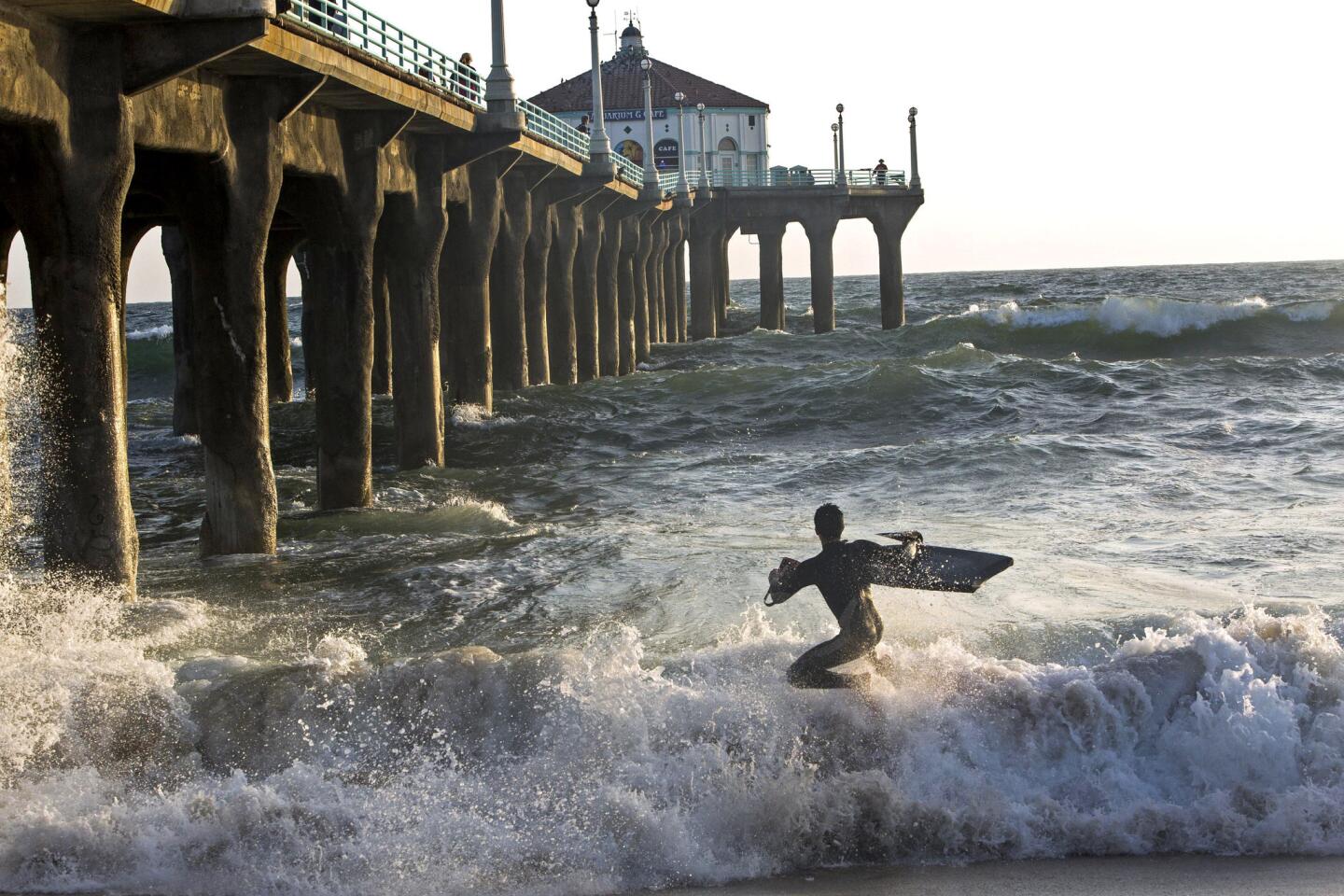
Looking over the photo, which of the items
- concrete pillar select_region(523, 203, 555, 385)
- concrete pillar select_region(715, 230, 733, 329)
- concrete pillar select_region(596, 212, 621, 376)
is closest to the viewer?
concrete pillar select_region(523, 203, 555, 385)

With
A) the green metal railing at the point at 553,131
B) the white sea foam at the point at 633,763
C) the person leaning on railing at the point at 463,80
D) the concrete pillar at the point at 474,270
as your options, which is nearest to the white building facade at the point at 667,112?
the green metal railing at the point at 553,131

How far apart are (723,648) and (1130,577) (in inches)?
183

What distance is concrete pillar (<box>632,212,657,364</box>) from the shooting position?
4297 centimetres

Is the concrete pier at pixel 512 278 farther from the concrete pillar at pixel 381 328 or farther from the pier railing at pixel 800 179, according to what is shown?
the pier railing at pixel 800 179

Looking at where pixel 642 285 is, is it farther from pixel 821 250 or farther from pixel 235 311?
pixel 235 311

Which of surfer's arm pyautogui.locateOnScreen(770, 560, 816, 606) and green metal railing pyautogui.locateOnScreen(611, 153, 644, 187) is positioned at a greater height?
green metal railing pyautogui.locateOnScreen(611, 153, 644, 187)

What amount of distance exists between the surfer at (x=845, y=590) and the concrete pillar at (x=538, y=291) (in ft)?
67.4

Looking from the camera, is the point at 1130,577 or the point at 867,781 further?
A: the point at 1130,577

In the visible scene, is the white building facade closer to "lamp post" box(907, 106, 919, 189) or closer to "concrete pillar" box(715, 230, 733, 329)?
"concrete pillar" box(715, 230, 733, 329)

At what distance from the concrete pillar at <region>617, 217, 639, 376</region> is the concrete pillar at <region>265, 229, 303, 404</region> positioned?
11028 millimetres

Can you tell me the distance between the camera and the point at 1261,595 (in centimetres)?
1183

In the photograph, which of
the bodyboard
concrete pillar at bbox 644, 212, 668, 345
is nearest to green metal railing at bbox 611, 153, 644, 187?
concrete pillar at bbox 644, 212, 668, 345

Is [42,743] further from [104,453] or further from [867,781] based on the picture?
[867,781]

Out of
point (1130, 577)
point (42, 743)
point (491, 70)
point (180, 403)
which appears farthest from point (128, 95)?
point (180, 403)
